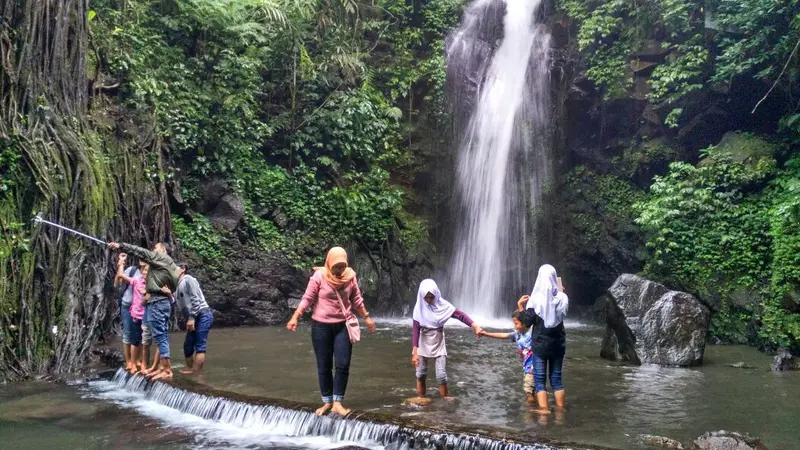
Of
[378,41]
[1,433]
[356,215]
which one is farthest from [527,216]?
[1,433]

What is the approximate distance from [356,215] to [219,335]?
17.3 feet

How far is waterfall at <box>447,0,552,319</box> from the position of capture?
57.5ft

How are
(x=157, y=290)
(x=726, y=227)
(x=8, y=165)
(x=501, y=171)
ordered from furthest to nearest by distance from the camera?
1. (x=501, y=171)
2. (x=726, y=227)
3. (x=8, y=165)
4. (x=157, y=290)

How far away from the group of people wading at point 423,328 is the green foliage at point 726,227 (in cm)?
660

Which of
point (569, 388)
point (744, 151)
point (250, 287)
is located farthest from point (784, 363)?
point (250, 287)

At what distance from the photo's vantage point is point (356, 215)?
16.9m

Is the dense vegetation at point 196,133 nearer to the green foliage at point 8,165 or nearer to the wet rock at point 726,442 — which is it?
the green foliage at point 8,165

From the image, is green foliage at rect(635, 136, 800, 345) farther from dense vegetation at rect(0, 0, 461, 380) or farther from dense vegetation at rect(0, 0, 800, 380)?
dense vegetation at rect(0, 0, 461, 380)

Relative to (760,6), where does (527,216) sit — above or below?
below

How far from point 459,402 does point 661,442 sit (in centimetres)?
227

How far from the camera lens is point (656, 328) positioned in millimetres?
10352

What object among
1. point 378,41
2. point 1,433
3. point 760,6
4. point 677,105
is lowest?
point 1,433

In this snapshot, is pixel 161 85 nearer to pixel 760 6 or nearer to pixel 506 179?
pixel 506 179

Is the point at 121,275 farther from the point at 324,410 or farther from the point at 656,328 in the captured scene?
the point at 656,328
